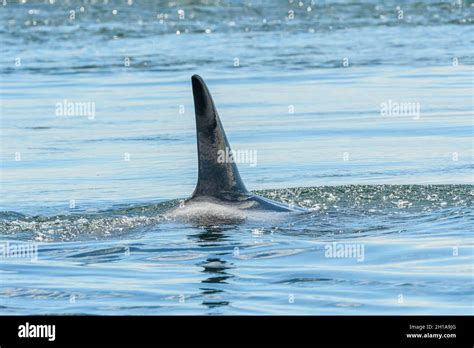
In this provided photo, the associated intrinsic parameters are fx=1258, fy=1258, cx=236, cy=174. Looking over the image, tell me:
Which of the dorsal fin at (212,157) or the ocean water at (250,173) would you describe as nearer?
the ocean water at (250,173)

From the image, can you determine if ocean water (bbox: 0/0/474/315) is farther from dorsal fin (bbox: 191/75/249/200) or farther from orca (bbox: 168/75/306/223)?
dorsal fin (bbox: 191/75/249/200)

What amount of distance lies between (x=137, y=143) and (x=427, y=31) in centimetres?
2164

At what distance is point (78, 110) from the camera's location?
24281mm

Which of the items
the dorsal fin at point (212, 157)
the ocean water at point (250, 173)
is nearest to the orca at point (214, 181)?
the dorsal fin at point (212, 157)

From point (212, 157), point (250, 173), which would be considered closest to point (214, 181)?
point (212, 157)

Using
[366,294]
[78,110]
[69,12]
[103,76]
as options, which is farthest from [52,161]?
[69,12]

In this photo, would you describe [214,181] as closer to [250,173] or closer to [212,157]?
[212,157]

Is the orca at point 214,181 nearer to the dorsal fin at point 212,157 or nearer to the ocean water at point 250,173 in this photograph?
the dorsal fin at point 212,157

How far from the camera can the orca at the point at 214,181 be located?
1258 cm

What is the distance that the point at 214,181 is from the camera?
41.8 feet

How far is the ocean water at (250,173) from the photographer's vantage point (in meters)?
10.2

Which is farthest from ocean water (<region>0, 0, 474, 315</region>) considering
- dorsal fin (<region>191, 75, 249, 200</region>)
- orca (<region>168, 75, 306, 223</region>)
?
dorsal fin (<region>191, 75, 249, 200</region>)

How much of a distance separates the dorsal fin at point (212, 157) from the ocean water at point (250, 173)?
48 cm
